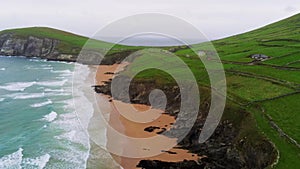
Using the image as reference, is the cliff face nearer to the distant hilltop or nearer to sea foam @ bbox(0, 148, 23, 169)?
the distant hilltop

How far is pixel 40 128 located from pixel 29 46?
14021 centimetres

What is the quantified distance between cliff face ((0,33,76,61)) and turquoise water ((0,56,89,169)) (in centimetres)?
8191

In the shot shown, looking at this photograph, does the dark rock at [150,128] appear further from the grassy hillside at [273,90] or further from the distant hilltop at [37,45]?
the distant hilltop at [37,45]

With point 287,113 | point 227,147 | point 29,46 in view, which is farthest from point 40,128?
point 29,46

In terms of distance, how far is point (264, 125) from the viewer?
40.7 metres

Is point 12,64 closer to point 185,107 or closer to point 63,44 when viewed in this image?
point 63,44

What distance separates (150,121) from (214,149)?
56.0 feet

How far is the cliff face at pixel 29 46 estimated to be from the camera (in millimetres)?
179500

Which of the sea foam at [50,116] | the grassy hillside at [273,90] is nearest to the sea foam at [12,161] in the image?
the sea foam at [50,116]

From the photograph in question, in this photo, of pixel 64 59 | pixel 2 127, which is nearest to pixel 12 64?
pixel 64 59

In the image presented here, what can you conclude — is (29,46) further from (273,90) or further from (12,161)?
(273,90)

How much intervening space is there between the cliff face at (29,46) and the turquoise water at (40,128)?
3225 inches

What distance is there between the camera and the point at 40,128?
55.6 meters

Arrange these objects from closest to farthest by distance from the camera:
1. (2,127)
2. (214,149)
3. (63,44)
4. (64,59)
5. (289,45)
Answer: (214,149)
(2,127)
(289,45)
(64,59)
(63,44)
